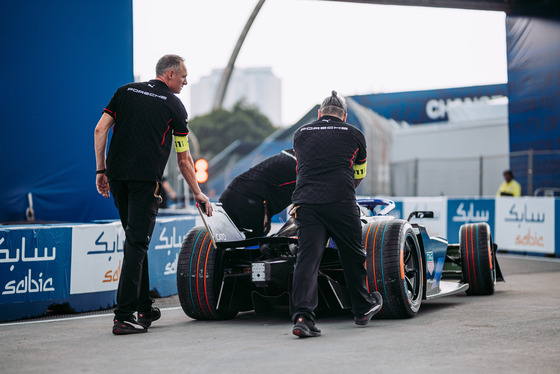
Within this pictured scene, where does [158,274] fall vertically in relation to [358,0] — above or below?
below

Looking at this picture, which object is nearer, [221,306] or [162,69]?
[162,69]

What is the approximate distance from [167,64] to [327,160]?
4.98ft

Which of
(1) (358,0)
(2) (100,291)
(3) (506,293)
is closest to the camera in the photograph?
(2) (100,291)

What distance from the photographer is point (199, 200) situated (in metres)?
6.28

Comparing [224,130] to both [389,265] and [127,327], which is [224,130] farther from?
[127,327]

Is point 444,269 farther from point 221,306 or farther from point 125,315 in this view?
point 125,315

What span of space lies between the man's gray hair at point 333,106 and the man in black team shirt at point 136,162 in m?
1.10

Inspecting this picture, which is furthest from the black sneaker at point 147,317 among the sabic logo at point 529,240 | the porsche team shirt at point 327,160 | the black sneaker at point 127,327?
the sabic logo at point 529,240

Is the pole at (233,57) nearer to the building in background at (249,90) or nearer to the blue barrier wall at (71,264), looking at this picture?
the blue barrier wall at (71,264)

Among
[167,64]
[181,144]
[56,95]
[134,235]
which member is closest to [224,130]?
[56,95]

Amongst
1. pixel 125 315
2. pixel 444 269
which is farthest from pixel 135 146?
pixel 444 269

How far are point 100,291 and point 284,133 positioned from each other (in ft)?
122

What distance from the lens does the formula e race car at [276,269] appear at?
6.25 m

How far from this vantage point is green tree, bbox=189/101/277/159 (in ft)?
243
